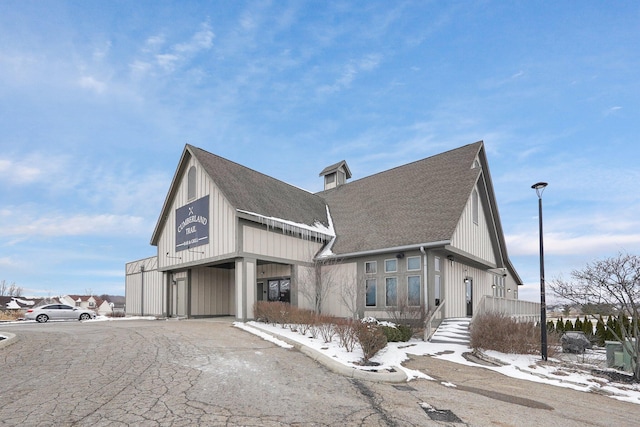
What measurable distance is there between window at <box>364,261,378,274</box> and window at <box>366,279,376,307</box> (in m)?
0.41

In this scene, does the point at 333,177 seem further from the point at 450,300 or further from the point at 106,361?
the point at 106,361

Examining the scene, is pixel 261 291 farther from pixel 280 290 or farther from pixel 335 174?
pixel 335 174

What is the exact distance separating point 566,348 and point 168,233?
20.0 m

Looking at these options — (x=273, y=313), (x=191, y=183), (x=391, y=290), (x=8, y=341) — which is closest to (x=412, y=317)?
(x=391, y=290)

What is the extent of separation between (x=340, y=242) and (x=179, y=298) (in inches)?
397

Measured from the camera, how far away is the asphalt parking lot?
237 inches

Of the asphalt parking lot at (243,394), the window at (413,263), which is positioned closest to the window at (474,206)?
the window at (413,263)

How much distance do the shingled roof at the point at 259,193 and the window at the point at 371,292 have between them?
4.75 m

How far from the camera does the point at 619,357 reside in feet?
40.6

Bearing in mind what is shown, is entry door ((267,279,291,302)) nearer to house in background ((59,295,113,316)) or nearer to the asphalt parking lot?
the asphalt parking lot

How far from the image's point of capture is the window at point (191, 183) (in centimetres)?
2212

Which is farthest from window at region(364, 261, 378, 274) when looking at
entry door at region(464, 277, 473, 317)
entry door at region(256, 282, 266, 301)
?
entry door at region(256, 282, 266, 301)

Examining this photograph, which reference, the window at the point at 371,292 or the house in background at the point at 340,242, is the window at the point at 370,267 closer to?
the house in background at the point at 340,242

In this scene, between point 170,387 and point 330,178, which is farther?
point 330,178
